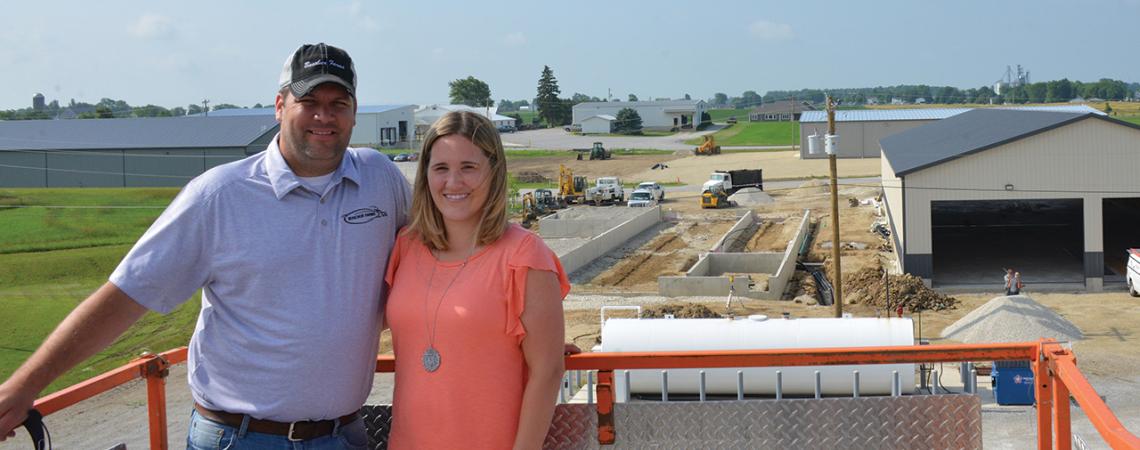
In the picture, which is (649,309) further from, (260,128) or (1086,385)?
(260,128)

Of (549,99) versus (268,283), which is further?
(549,99)

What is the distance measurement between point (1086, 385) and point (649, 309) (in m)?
26.9

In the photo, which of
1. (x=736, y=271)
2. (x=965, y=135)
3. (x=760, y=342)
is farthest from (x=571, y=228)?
(x=760, y=342)

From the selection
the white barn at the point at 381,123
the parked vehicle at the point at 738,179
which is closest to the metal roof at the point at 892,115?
the parked vehicle at the point at 738,179

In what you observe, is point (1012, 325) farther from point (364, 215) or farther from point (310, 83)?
point (310, 83)

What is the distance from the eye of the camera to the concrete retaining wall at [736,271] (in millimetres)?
35094

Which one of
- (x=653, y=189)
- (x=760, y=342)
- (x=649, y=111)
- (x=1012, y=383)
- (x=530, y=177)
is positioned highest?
(x=649, y=111)

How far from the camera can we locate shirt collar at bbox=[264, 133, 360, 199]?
161 inches

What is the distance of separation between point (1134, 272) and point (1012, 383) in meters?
18.9

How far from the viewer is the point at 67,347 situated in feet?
12.3

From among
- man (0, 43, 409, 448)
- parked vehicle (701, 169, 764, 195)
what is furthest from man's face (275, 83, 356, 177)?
parked vehicle (701, 169, 764, 195)

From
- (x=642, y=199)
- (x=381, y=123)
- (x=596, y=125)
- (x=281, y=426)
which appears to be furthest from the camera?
(x=596, y=125)

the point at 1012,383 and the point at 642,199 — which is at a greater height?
the point at 642,199

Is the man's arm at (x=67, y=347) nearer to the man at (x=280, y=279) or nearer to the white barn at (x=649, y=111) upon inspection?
the man at (x=280, y=279)
